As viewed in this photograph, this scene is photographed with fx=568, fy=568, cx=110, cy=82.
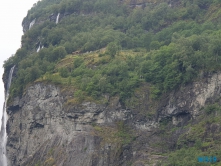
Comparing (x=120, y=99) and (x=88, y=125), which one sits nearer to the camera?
(x=88, y=125)

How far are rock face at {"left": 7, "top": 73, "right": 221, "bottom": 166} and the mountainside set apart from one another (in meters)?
0.15

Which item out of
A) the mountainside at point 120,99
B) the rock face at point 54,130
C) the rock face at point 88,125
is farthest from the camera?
the rock face at point 54,130

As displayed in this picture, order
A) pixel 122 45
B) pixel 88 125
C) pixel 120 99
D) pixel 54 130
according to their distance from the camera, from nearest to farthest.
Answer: pixel 88 125 → pixel 120 99 → pixel 54 130 → pixel 122 45

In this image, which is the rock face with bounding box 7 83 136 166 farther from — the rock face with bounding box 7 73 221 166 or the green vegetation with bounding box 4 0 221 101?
the green vegetation with bounding box 4 0 221 101

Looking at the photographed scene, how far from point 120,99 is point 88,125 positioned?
6770 millimetres

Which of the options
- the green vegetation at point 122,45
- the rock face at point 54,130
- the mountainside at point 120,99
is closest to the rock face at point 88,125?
the rock face at point 54,130

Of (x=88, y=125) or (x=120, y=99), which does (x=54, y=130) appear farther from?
(x=120, y=99)

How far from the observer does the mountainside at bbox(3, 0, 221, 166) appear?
8069 centimetres

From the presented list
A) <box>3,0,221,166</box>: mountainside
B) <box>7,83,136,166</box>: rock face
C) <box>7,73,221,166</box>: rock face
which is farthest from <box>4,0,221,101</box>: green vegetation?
<box>7,83,136,166</box>: rock face

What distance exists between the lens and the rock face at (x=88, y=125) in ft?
267

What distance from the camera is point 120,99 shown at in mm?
88688

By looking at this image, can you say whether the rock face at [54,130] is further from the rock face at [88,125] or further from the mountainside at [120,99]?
the mountainside at [120,99]

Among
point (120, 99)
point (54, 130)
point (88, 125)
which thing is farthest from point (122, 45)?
point (88, 125)

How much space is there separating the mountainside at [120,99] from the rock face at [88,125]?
151 mm
